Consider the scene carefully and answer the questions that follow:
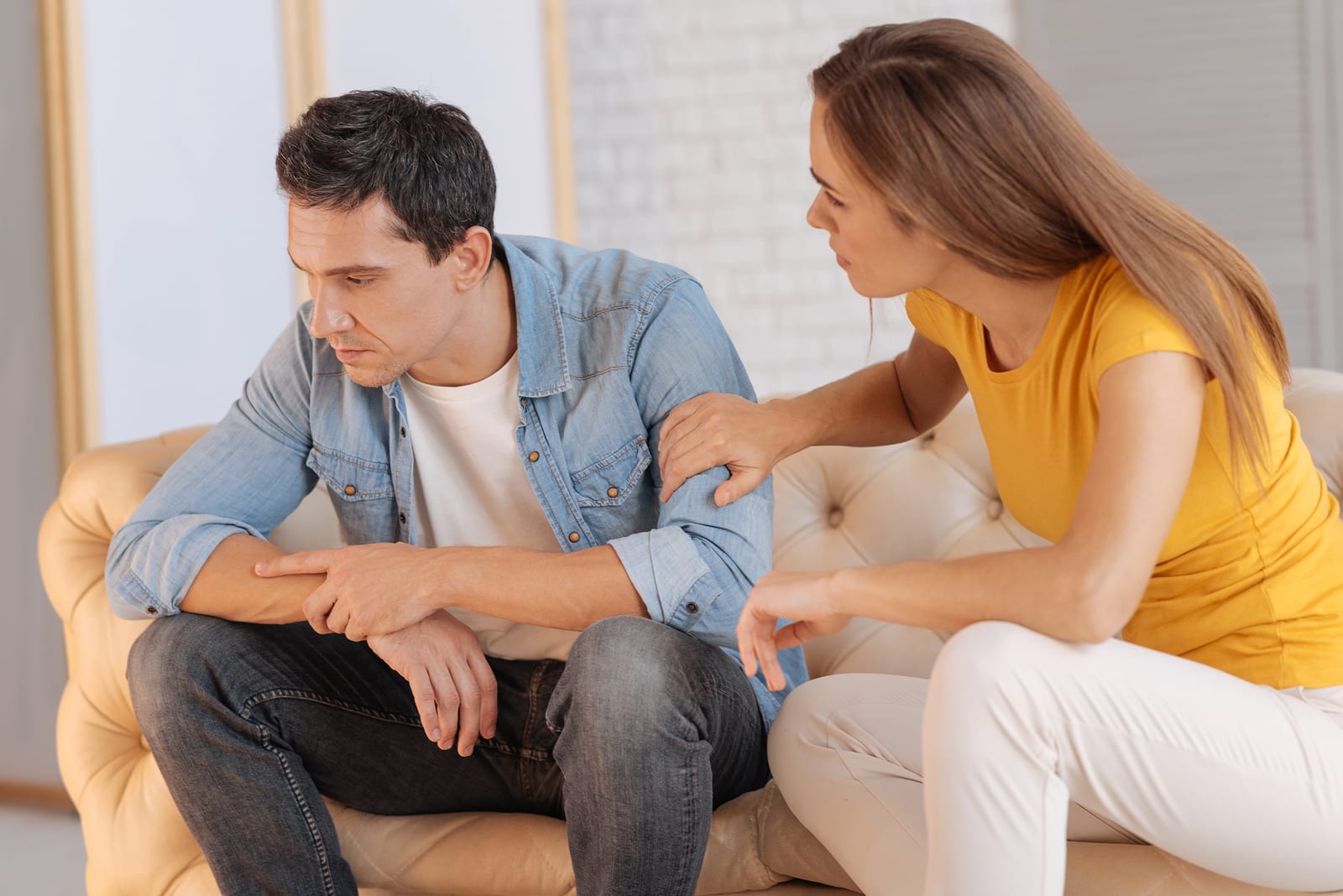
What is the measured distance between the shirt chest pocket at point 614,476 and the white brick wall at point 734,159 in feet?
6.74

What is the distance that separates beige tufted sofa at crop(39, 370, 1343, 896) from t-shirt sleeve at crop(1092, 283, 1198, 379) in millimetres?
464

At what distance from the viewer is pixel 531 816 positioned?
1.38m

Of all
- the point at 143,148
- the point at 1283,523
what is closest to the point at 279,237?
the point at 143,148

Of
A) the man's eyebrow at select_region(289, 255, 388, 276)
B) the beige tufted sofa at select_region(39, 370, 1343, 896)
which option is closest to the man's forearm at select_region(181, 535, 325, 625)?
the beige tufted sofa at select_region(39, 370, 1343, 896)

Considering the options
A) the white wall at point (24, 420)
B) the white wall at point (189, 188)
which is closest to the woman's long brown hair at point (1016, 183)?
the white wall at point (189, 188)

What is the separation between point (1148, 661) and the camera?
99 cm

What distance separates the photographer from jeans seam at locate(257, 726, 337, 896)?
1.28 metres

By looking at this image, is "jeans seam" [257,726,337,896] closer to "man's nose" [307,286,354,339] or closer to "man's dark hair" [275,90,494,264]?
"man's nose" [307,286,354,339]

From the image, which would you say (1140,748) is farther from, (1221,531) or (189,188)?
(189,188)

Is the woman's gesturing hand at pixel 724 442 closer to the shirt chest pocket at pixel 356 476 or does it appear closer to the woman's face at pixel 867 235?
the woman's face at pixel 867 235

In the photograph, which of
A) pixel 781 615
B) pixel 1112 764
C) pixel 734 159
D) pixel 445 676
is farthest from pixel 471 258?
pixel 734 159

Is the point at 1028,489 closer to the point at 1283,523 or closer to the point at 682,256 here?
the point at 1283,523

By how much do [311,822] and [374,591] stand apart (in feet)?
0.82

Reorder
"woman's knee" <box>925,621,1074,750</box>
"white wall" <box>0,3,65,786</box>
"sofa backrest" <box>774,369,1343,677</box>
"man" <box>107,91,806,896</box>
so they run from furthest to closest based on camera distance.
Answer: "white wall" <box>0,3,65,786</box>
"sofa backrest" <box>774,369,1343,677</box>
"man" <box>107,91,806,896</box>
"woman's knee" <box>925,621,1074,750</box>
